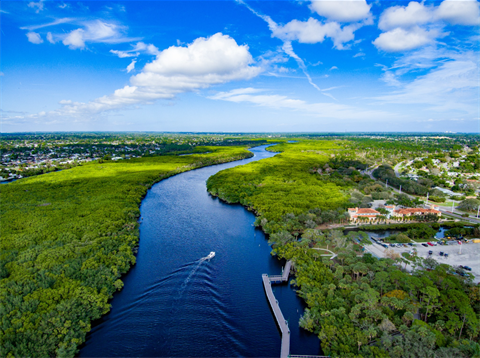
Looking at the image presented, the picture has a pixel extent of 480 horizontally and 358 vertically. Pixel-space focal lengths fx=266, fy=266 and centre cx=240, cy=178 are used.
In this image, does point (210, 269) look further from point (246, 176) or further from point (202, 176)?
point (202, 176)

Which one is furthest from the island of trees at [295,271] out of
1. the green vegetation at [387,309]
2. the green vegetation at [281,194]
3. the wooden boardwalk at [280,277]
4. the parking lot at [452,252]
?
the parking lot at [452,252]

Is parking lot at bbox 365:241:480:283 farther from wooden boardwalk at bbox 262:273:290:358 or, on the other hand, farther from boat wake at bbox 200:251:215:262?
boat wake at bbox 200:251:215:262

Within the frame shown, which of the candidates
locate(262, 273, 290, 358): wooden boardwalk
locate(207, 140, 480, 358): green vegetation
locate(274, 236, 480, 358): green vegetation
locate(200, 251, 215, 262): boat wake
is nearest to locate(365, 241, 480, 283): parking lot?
locate(207, 140, 480, 358): green vegetation

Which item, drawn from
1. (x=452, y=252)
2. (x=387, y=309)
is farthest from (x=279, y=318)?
(x=452, y=252)

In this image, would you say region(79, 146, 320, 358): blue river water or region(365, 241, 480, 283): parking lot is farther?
region(365, 241, 480, 283): parking lot

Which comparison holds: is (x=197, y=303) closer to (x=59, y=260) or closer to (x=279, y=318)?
(x=279, y=318)

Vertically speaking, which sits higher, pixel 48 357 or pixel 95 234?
pixel 95 234

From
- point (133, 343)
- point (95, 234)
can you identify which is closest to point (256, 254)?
point (133, 343)
